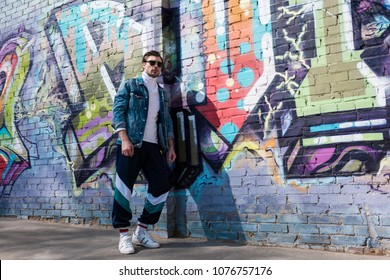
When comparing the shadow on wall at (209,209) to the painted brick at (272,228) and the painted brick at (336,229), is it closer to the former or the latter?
the painted brick at (272,228)

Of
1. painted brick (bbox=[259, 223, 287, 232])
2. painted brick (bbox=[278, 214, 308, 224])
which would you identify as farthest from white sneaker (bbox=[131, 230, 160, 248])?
painted brick (bbox=[278, 214, 308, 224])

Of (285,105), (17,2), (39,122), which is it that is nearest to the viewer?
(285,105)

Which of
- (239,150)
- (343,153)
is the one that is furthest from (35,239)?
(343,153)

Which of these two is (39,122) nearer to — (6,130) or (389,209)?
(6,130)

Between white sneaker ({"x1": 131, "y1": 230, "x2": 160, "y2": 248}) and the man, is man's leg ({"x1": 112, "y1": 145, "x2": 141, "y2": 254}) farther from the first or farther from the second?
white sneaker ({"x1": 131, "y1": 230, "x2": 160, "y2": 248})

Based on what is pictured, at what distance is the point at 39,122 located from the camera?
532 centimetres

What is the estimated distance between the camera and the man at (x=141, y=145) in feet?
11.3

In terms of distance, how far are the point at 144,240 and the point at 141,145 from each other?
902mm

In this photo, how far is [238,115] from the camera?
3744 mm

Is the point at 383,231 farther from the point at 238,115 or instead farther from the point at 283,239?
the point at 238,115

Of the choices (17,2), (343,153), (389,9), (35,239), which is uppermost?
(17,2)

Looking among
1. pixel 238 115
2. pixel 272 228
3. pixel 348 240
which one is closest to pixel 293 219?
pixel 272 228

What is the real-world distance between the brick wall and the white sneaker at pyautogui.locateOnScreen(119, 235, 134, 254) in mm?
649

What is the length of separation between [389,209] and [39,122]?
14.7ft
